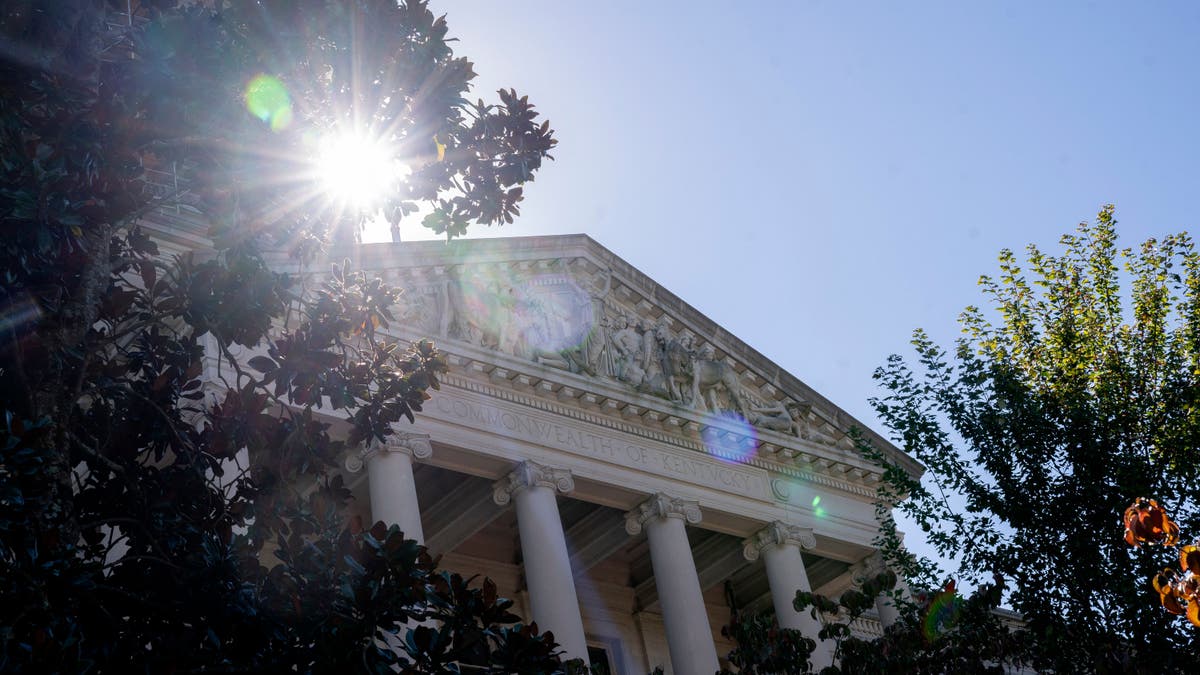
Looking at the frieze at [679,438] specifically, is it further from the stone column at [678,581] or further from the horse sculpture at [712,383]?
the stone column at [678,581]

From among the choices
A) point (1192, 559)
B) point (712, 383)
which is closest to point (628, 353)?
point (712, 383)

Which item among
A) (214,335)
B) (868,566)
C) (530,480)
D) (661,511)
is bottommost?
(214,335)

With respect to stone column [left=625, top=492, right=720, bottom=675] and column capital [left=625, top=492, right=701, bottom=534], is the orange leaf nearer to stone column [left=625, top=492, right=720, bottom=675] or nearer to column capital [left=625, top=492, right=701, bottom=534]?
stone column [left=625, top=492, right=720, bottom=675]

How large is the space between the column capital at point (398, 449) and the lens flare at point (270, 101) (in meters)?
9.45

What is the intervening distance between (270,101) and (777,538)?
1653cm

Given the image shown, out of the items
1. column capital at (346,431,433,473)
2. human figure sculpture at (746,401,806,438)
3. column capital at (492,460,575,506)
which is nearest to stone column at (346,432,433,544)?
column capital at (346,431,433,473)

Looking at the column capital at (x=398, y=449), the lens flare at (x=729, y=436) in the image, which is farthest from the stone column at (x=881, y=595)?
the column capital at (x=398, y=449)

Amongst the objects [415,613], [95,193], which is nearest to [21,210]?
[95,193]

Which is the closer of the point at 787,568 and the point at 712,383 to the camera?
the point at 787,568

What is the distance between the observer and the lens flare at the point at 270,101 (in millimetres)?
9539

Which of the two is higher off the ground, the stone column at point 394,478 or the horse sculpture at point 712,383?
the horse sculpture at point 712,383

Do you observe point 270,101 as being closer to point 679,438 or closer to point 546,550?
point 546,550

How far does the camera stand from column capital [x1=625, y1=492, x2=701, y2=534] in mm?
22688

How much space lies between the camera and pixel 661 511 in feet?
74.2
